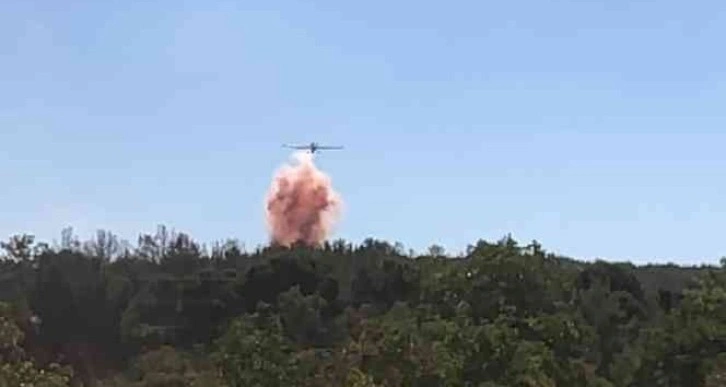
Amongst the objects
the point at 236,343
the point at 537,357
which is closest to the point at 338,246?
the point at 236,343

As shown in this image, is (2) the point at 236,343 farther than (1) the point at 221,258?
No

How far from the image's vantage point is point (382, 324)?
23.7 metres

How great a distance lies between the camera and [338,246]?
77.4m

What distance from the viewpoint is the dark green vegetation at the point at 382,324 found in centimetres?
2144

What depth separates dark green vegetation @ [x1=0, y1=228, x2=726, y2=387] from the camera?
Answer: 70.3 feet

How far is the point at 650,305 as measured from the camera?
5575cm

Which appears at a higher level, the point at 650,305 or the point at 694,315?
the point at 650,305

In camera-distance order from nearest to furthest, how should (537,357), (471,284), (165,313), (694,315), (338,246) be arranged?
(537,357) → (471,284) → (694,315) → (165,313) → (338,246)

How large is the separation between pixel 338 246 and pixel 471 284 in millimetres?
55109

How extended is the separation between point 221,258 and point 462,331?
57.7 meters

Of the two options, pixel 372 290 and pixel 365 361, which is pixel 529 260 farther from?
pixel 372 290

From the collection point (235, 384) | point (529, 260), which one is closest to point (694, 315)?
point (529, 260)

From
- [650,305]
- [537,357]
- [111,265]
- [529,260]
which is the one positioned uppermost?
[111,265]

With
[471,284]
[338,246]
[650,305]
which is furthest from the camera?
[338,246]
